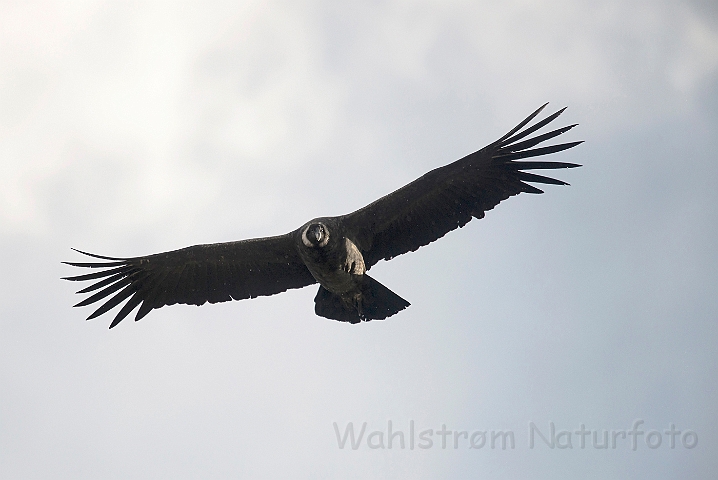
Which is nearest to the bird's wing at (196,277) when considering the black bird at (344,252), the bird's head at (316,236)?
the black bird at (344,252)

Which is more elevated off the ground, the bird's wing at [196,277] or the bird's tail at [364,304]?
the bird's wing at [196,277]

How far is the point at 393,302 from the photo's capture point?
11445mm

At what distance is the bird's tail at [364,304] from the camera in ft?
37.6

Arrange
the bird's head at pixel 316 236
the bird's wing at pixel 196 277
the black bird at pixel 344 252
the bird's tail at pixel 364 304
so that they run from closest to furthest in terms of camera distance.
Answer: the bird's head at pixel 316 236
the black bird at pixel 344 252
the bird's tail at pixel 364 304
the bird's wing at pixel 196 277

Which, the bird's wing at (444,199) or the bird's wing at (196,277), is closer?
the bird's wing at (444,199)

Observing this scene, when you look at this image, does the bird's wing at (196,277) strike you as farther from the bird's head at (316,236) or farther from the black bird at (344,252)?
the bird's head at (316,236)

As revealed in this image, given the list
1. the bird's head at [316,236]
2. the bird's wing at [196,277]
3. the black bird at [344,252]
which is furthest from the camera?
the bird's wing at [196,277]

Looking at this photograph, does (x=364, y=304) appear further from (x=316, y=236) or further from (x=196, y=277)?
(x=196, y=277)

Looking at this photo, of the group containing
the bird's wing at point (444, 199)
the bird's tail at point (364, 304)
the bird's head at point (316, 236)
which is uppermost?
the bird's wing at point (444, 199)

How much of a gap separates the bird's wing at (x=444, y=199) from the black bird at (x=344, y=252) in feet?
0.05

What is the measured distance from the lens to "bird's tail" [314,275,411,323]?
37.6 ft

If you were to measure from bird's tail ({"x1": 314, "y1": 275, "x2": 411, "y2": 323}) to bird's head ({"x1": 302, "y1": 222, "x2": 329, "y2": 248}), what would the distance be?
101 centimetres

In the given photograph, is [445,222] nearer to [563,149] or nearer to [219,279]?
[563,149]

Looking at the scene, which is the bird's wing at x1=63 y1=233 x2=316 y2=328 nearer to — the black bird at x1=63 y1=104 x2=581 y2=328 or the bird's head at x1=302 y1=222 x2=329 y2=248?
the black bird at x1=63 y1=104 x2=581 y2=328
